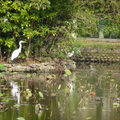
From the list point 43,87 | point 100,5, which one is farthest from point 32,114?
point 100,5

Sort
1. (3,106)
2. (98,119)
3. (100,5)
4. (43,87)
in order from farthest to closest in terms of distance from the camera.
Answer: (100,5)
(43,87)
(3,106)
(98,119)

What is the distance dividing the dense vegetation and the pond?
3918 mm

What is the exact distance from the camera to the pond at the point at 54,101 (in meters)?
11.5

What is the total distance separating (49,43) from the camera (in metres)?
23.8

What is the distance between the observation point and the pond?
37.8 feet

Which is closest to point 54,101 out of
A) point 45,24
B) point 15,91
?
point 15,91

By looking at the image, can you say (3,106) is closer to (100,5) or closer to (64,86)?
(64,86)

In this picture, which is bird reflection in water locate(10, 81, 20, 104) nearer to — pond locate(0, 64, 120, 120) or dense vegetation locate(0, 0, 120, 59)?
pond locate(0, 64, 120, 120)

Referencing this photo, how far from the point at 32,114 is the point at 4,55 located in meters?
12.2

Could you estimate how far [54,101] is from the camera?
1353 centimetres

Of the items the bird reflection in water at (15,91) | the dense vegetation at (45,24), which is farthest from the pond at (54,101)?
the dense vegetation at (45,24)

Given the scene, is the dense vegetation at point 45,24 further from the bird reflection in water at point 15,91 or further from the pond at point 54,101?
the bird reflection in water at point 15,91

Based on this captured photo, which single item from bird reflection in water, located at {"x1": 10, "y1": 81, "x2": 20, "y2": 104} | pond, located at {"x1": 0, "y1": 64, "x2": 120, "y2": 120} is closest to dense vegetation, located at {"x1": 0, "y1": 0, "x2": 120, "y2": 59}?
pond, located at {"x1": 0, "y1": 64, "x2": 120, "y2": 120}

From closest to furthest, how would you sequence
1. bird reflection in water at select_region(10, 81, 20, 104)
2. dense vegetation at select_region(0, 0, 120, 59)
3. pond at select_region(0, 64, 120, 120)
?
1. pond at select_region(0, 64, 120, 120)
2. bird reflection in water at select_region(10, 81, 20, 104)
3. dense vegetation at select_region(0, 0, 120, 59)
